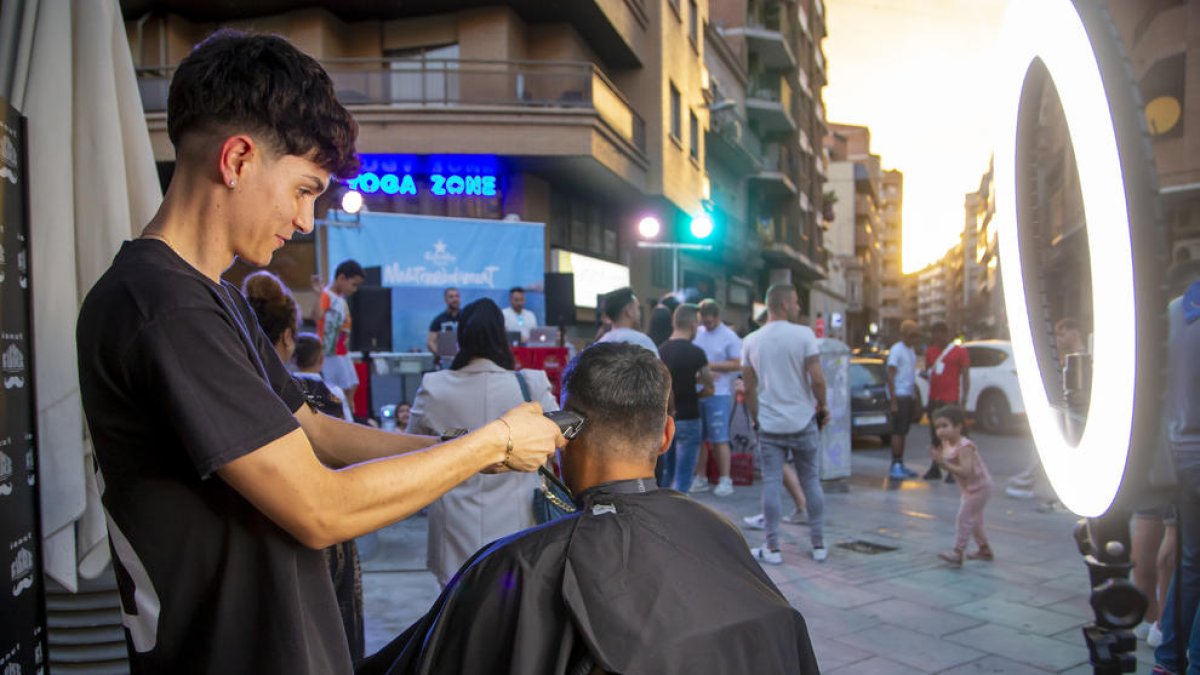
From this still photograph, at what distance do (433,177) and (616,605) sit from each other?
14.3 m

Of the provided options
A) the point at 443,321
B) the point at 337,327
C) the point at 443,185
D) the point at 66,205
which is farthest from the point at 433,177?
the point at 66,205

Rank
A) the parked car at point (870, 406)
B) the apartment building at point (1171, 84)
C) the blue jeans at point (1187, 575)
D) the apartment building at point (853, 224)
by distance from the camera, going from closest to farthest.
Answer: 1. the blue jeans at point (1187, 575)
2. the apartment building at point (1171, 84)
3. the parked car at point (870, 406)
4. the apartment building at point (853, 224)

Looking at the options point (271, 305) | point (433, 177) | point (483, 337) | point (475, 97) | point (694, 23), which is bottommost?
point (483, 337)

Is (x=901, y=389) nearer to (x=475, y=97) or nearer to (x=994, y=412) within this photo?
(x=994, y=412)

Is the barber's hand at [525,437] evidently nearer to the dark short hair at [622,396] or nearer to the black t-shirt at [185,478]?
the black t-shirt at [185,478]

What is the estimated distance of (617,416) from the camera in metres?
2.03

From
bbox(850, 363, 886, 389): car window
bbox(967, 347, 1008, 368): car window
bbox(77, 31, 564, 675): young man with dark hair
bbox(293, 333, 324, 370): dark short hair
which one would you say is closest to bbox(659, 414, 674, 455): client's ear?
bbox(77, 31, 564, 675): young man with dark hair

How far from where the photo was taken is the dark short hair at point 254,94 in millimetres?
1258

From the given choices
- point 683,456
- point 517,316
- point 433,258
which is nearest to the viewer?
point 683,456

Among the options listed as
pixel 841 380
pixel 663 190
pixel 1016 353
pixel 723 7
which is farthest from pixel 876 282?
pixel 1016 353

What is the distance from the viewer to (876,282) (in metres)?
93.1

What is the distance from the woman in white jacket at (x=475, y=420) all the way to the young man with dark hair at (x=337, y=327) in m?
3.02

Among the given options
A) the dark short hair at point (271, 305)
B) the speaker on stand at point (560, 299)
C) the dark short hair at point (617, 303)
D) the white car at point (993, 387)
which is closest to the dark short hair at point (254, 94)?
the dark short hair at point (271, 305)

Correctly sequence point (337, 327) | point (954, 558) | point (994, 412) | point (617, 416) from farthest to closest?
point (994, 412) < point (337, 327) < point (954, 558) < point (617, 416)
